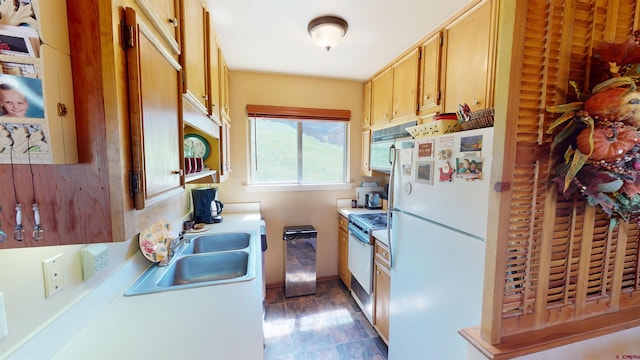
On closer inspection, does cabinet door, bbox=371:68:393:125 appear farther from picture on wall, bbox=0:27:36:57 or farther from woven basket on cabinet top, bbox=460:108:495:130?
picture on wall, bbox=0:27:36:57

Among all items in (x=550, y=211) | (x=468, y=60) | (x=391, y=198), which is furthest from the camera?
(x=391, y=198)

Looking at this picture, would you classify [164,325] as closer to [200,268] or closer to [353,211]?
[200,268]

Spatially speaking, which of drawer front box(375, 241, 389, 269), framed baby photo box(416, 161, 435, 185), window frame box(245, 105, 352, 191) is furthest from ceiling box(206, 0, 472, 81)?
drawer front box(375, 241, 389, 269)

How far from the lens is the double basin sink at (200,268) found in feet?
4.06

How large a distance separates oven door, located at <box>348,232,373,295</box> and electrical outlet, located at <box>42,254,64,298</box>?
6.18 ft

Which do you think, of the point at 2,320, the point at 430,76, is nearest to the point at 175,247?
the point at 2,320

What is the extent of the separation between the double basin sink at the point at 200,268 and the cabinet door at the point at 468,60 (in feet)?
5.46

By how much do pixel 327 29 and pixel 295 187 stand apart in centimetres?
172

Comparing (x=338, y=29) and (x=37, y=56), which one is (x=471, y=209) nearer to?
(x=37, y=56)

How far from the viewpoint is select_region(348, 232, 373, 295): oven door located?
7.08ft

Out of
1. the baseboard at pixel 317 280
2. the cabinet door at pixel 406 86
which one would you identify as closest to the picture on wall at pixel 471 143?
the cabinet door at pixel 406 86

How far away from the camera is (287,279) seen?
8.95ft

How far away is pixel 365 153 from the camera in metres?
2.99

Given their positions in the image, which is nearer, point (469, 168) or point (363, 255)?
point (469, 168)
